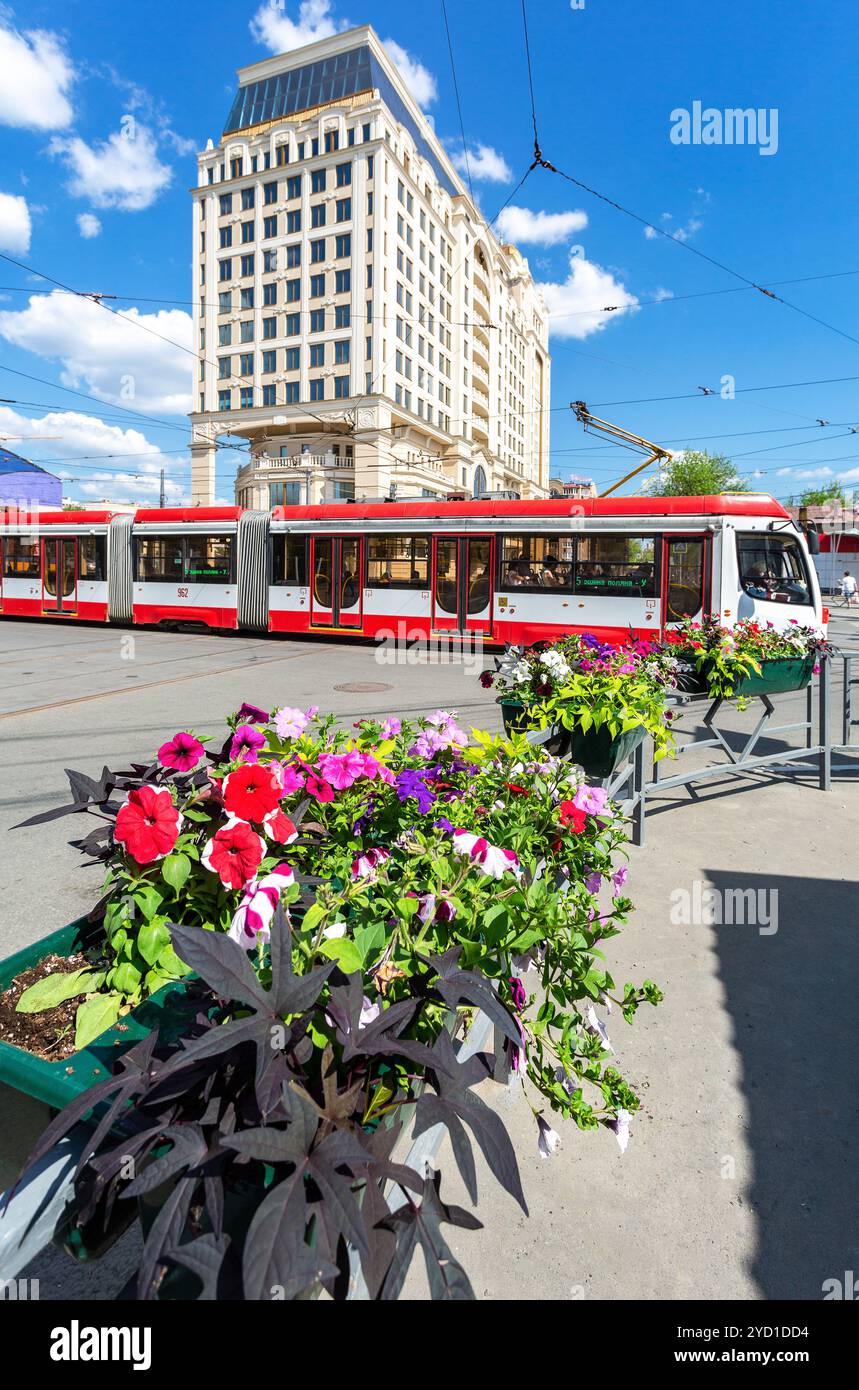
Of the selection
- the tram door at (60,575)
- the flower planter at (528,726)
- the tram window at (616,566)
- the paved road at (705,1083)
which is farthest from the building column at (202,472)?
the flower planter at (528,726)

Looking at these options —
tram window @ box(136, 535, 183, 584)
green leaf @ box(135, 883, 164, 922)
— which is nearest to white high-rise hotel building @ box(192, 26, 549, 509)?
tram window @ box(136, 535, 183, 584)

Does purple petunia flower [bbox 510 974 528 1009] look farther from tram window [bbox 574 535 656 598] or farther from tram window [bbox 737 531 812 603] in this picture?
tram window [bbox 574 535 656 598]

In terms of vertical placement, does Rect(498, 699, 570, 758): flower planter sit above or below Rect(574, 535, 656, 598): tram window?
below

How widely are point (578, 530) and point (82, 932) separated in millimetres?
13719

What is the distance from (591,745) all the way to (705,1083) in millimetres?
1714

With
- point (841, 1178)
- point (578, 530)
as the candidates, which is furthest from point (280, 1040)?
point (578, 530)

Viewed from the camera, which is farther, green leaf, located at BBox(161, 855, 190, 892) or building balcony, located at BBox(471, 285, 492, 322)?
building balcony, located at BBox(471, 285, 492, 322)

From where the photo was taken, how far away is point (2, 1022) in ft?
5.55

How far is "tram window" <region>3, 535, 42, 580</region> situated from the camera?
20906mm

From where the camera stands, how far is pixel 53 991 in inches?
67.2

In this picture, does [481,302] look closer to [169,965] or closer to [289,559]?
[289,559]

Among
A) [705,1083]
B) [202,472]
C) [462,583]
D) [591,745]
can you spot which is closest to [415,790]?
[705,1083]

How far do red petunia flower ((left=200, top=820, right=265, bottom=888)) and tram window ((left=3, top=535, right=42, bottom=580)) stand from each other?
72.4 ft
